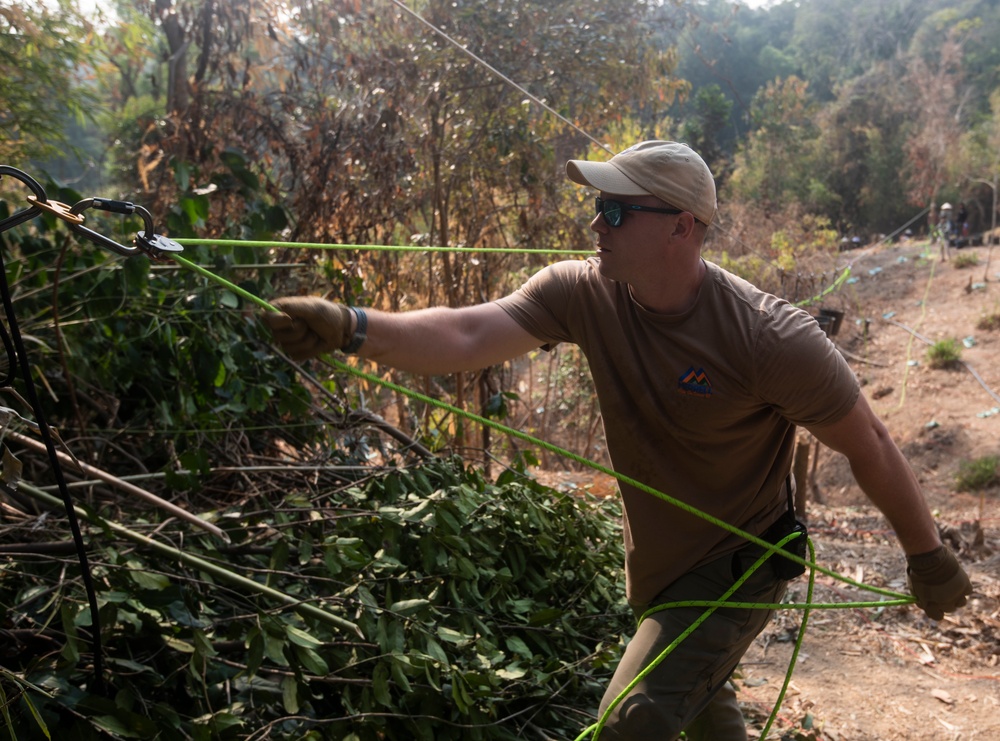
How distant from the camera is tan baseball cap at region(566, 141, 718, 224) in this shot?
2.05 m

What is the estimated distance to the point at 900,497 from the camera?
209 centimetres

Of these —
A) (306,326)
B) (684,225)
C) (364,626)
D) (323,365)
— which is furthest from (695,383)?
(323,365)

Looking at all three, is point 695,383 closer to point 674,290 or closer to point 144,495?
point 674,290

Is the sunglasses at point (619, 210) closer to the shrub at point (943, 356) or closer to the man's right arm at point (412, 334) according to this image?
the man's right arm at point (412, 334)

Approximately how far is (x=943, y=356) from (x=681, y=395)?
42.7 feet

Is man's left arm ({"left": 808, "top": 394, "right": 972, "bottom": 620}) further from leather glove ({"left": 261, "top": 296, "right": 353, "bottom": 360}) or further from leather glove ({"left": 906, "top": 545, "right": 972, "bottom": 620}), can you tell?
leather glove ({"left": 261, "top": 296, "right": 353, "bottom": 360})

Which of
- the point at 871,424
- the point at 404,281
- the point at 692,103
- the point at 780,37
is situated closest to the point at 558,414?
the point at 404,281

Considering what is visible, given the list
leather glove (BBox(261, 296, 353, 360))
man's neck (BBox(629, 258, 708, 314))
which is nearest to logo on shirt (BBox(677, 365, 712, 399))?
man's neck (BBox(629, 258, 708, 314))

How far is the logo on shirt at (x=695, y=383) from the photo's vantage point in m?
2.06

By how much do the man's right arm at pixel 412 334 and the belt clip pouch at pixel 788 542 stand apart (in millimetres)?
787

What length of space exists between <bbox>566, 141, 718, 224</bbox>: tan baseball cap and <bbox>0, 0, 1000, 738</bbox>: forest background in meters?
0.54

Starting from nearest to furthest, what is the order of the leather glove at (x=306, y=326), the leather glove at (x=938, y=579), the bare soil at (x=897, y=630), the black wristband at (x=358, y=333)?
the leather glove at (x=306, y=326), the black wristband at (x=358, y=333), the leather glove at (x=938, y=579), the bare soil at (x=897, y=630)

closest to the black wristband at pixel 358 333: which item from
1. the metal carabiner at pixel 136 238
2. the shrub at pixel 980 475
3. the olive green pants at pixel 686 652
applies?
the metal carabiner at pixel 136 238

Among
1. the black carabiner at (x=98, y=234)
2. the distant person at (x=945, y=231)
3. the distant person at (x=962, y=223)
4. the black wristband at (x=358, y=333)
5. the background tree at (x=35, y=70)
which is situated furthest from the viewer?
the distant person at (x=962, y=223)
